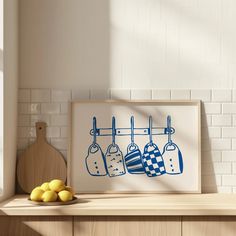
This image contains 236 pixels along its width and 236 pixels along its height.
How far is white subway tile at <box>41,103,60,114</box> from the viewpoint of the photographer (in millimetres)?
3721

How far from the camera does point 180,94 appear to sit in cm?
371

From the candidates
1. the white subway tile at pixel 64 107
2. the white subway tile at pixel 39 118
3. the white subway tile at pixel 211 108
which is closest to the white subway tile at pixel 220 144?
the white subway tile at pixel 211 108

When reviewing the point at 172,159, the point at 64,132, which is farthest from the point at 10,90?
the point at 172,159

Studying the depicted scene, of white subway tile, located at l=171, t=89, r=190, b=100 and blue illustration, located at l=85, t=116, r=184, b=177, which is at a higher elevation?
white subway tile, located at l=171, t=89, r=190, b=100

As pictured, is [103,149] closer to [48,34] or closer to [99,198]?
[99,198]

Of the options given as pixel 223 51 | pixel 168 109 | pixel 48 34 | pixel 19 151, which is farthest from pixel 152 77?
pixel 19 151

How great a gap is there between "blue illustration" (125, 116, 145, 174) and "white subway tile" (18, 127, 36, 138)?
0.65m

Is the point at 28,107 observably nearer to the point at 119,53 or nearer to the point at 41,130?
the point at 41,130

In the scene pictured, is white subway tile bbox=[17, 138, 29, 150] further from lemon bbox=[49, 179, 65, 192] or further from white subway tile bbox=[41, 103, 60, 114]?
lemon bbox=[49, 179, 65, 192]

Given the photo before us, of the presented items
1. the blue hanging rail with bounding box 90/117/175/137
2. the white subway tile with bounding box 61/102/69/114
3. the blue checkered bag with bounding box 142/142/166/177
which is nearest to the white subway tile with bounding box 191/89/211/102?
the blue hanging rail with bounding box 90/117/175/137

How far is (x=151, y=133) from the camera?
12.1 ft

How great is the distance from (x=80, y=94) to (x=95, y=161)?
1.51ft

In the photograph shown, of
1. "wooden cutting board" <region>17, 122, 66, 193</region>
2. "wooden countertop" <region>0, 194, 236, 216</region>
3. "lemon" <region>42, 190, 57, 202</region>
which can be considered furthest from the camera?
"wooden cutting board" <region>17, 122, 66, 193</region>

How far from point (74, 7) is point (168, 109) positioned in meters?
0.93
